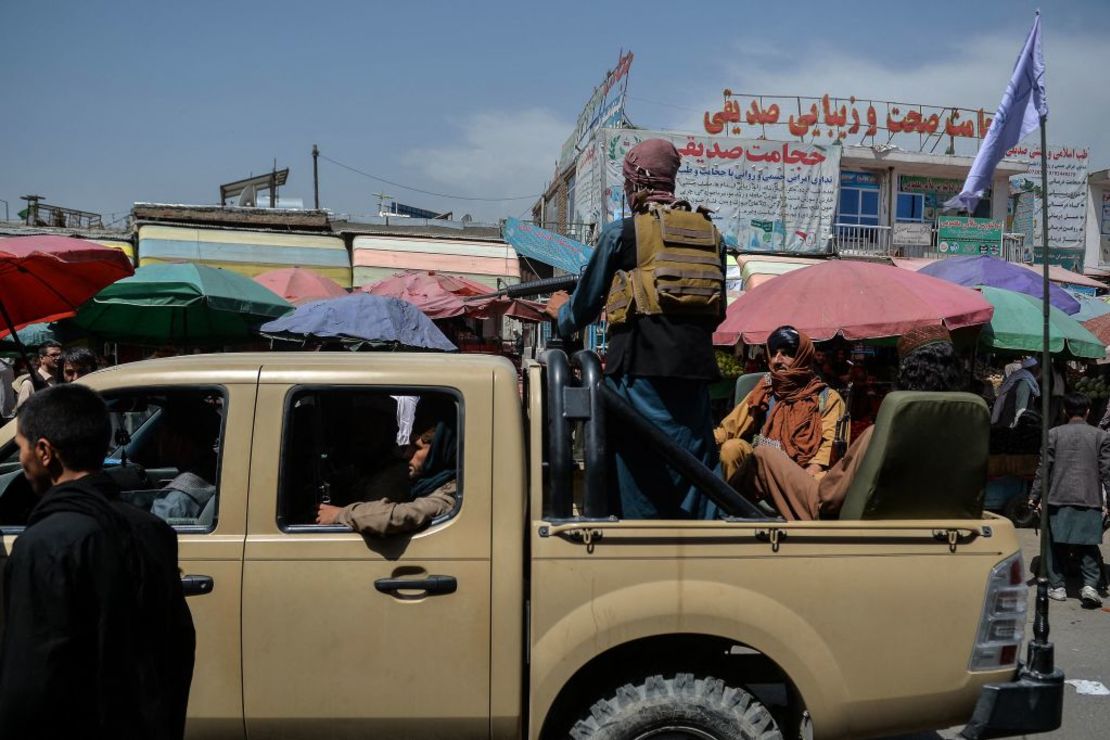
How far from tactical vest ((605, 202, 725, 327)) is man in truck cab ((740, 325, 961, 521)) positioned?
743 millimetres

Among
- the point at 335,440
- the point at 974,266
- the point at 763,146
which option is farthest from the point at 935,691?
the point at 763,146

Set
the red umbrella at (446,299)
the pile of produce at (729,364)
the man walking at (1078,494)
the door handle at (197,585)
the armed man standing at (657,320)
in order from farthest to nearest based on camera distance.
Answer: the red umbrella at (446,299), the pile of produce at (729,364), the man walking at (1078,494), the armed man standing at (657,320), the door handle at (197,585)

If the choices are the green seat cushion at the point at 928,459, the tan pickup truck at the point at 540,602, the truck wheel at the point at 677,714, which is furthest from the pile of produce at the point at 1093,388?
the truck wheel at the point at 677,714

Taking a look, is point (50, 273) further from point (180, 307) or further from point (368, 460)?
point (368, 460)

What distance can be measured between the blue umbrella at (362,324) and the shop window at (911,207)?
61.6 ft

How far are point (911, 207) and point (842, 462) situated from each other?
22.8 m

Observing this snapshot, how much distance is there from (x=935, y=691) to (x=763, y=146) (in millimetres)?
19804

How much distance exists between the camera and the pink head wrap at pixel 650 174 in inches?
141

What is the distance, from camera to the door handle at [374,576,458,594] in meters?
2.68

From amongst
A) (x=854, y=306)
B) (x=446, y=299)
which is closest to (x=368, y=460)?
(x=854, y=306)

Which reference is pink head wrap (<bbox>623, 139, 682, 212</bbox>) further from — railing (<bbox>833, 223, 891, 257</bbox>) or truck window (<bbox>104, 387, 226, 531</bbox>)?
railing (<bbox>833, 223, 891, 257</bbox>)

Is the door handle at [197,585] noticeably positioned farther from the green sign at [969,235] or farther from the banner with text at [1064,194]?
the banner with text at [1064,194]

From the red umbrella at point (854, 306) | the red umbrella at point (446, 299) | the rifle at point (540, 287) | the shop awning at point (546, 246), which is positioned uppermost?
the shop awning at point (546, 246)

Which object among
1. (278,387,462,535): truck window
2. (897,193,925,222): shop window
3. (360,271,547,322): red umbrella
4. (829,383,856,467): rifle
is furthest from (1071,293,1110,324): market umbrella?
(278,387,462,535): truck window
